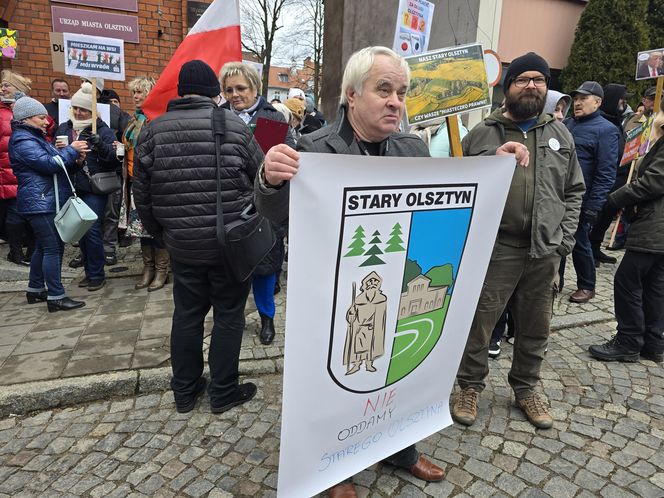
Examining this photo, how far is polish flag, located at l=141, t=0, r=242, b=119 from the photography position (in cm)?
325

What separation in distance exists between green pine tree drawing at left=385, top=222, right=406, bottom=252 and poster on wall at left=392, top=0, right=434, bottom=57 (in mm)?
3035

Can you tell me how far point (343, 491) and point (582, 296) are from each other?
3878mm

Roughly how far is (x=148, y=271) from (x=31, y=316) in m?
1.16

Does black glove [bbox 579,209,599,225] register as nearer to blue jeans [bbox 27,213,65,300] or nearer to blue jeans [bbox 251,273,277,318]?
blue jeans [bbox 251,273,277,318]

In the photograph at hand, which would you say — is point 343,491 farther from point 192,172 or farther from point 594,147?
point 594,147

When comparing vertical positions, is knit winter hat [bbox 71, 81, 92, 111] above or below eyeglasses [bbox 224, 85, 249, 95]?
below

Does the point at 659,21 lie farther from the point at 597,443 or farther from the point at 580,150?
the point at 597,443

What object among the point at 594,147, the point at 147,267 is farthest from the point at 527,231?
the point at 147,267

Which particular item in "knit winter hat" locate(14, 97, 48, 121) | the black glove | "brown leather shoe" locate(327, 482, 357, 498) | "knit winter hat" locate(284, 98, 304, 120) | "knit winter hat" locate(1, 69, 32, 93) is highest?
"knit winter hat" locate(1, 69, 32, 93)

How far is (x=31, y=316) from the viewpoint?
4230mm

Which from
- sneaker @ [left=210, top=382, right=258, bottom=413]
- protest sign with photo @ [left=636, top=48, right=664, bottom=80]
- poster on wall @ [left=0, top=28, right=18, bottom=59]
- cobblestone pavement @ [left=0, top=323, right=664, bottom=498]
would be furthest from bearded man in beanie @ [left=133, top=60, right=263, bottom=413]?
poster on wall @ [left=0, top=28, right=18, bottom=59]

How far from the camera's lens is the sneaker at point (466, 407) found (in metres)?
2.78

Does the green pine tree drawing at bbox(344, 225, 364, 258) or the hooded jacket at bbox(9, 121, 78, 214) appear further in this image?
the hooded jacket at bbox(9, 121, 78, 214)

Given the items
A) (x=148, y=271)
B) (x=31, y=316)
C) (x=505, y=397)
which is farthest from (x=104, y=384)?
(x=505, y=397)
